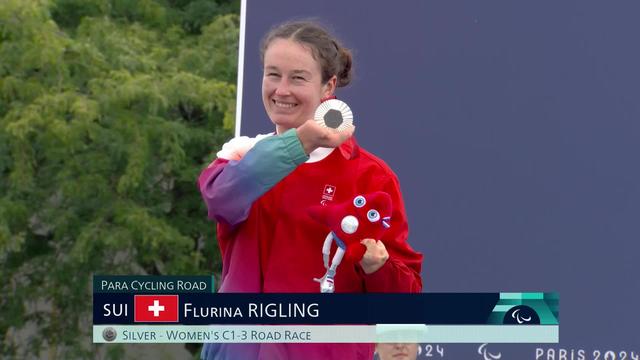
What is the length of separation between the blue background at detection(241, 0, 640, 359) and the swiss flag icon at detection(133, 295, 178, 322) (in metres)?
1.48

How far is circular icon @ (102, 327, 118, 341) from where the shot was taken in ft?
9.91

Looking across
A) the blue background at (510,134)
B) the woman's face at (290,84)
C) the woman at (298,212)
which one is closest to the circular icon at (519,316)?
the woman at (298,212)

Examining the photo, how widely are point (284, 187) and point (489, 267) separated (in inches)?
80.3

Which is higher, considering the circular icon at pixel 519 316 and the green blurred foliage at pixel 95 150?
the green blurred foliage at pixel 95 150

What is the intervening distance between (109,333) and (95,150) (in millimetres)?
3497

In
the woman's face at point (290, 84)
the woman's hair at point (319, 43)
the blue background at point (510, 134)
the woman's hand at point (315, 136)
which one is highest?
the blue background at point (510, 134)

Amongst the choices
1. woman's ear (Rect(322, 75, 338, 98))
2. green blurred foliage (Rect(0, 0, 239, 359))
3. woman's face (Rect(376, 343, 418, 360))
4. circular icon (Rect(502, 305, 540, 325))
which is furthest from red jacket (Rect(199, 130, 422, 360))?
green blurred foliage (Rect(0, 0, 239, 359))

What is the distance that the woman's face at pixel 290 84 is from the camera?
258cm

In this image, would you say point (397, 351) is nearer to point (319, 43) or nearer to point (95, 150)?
point (319, 43)

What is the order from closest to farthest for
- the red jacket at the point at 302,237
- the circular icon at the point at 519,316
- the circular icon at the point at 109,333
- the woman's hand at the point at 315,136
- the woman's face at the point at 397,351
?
the woman's hand at the point at 315,136 → the red jacket at the point at 302,237 → the circular icon at the point at 109,333 → the circular icon at the point at 519,316 → the woman's face at the point at 397,351

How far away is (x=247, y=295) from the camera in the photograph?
8.61ft

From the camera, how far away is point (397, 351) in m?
3.57

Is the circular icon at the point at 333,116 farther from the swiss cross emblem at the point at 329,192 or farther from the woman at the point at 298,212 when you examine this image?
the swiss cross emblem at the point at 329,192

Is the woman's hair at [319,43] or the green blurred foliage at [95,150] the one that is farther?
the green blurred foliage at [95,150]
